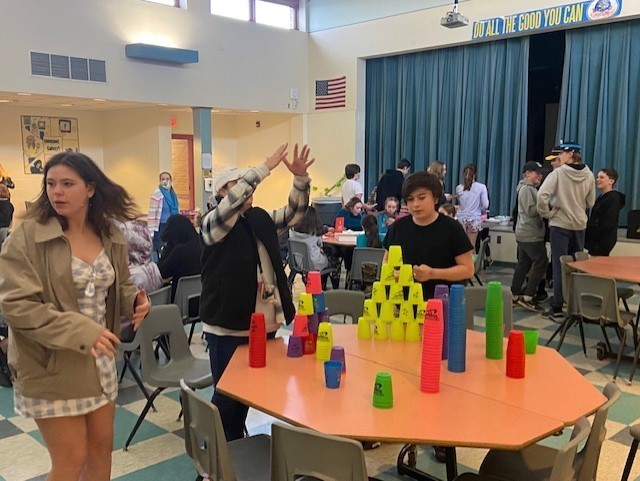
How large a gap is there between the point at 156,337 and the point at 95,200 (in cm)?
147

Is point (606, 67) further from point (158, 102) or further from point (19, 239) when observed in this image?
point (19, 239)

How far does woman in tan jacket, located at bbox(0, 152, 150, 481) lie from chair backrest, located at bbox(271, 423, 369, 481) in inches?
24.6

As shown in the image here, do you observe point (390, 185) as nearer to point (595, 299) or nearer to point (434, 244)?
point (595, 299)

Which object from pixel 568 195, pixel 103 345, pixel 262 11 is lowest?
pixel 103 345

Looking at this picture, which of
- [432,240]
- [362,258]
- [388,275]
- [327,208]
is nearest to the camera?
[388,275]

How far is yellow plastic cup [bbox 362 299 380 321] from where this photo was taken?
295cm

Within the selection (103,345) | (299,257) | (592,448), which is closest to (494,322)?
(592,448)

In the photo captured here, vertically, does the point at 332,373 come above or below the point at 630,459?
above

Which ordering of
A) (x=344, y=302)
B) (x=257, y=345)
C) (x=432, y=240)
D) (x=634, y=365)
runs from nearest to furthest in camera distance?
(x=257, y=345)
(x=432, y=240)
(x=344, y=302)
(x=634, y=365)

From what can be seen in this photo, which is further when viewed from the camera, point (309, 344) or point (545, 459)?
point (309, 344)

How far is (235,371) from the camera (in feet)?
8.33

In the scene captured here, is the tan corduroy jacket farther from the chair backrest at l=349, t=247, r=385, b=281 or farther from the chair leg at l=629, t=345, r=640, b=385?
the chair backrest at l=349, t=247, r=385, b=281

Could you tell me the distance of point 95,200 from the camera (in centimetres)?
219

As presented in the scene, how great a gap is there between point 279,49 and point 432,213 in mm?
9572
